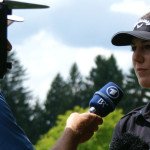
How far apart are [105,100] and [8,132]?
782 millimetres

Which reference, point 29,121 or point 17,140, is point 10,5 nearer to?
point 17,140

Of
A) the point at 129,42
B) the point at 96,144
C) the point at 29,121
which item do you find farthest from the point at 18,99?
the point at 129,42

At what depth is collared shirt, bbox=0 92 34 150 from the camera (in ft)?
15.4

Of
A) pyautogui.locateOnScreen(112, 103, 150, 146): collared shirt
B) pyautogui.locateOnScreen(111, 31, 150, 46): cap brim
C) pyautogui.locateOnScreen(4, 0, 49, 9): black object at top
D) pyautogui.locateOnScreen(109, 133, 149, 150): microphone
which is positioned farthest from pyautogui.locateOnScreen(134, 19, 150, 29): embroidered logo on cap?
pyautogui.locateOnScreen(109, 133, 149, 150): microphone

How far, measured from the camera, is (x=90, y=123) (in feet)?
15.8

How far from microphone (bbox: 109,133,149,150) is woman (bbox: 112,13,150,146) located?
4 cm

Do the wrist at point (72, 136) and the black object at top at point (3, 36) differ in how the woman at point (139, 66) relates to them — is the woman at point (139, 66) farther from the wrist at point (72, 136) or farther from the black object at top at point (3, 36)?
the black object at top at point (3, 36)

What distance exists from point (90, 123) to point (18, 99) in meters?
81.2

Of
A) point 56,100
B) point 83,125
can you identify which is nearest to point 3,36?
point 83,125

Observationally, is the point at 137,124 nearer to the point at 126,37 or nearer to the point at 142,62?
the point at 142,62

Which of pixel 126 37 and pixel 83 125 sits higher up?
pixel 126 37

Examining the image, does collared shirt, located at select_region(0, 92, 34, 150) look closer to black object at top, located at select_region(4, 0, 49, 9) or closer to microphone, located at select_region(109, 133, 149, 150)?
black object at top, located at select_region(4, 0, 49, 9)

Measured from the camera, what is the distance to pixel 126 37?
5.68 metres

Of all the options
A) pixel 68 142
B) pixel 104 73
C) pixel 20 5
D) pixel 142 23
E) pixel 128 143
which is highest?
pixel 20 5
